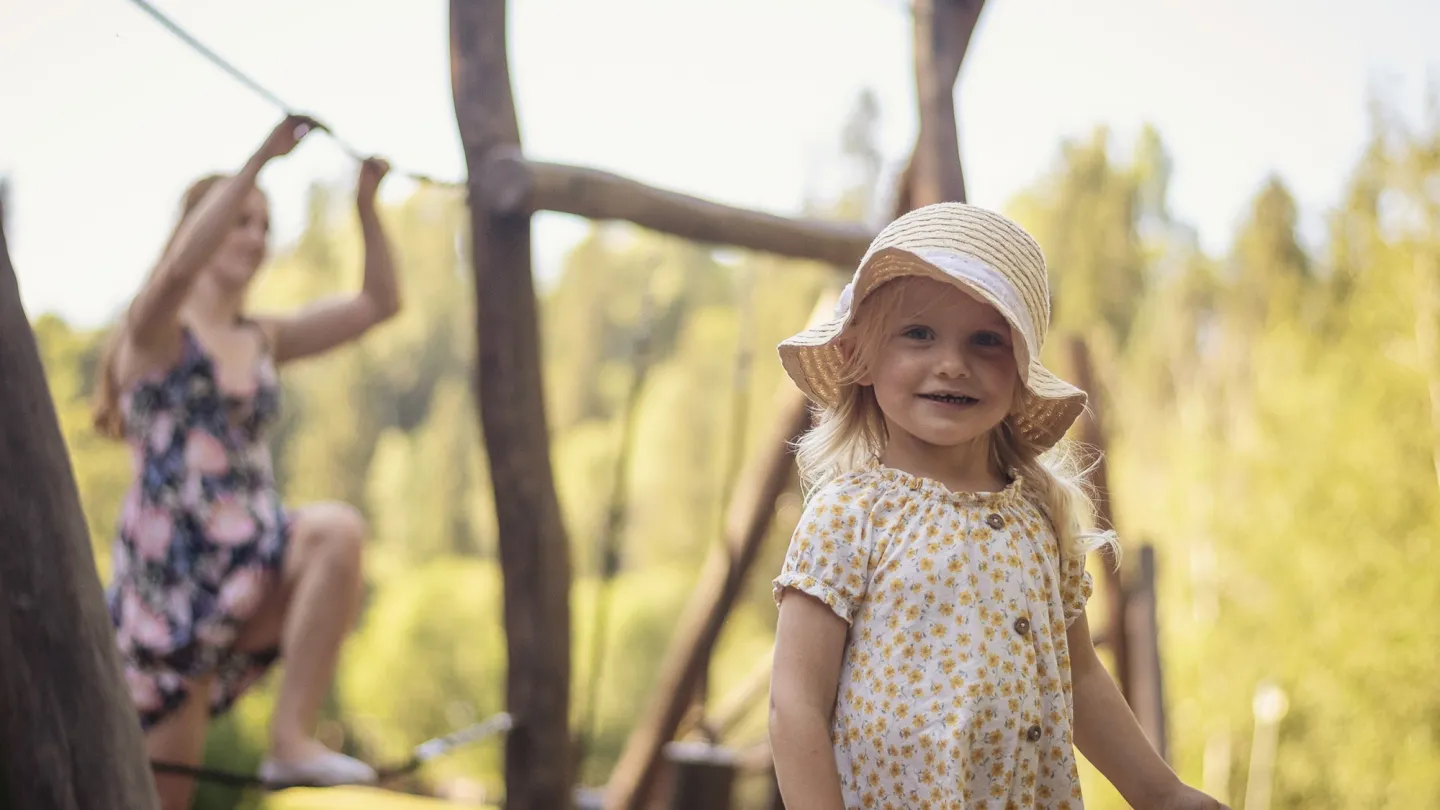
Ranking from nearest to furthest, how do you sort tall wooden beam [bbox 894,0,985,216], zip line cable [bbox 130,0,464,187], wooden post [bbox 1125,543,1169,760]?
1. zip line cable [bbox 130,0,464,187]
2. tall wooden beam [bbox 894,0,985,216]
3. wooden post [bbox 1125,543,1169,760]

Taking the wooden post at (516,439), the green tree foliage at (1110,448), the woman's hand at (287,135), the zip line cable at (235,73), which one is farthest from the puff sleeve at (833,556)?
the green tree foliage at (1110,448)

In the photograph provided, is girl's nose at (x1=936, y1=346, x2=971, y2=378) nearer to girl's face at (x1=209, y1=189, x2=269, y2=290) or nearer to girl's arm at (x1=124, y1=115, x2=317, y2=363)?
girl's arm at (x1=124, y1=115, x2=317, y2=363)

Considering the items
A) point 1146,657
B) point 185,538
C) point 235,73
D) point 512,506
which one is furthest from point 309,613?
point 1146,657

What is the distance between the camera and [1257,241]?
20797 mm

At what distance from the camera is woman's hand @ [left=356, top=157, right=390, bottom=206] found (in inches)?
104

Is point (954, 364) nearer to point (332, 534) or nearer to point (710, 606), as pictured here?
point (332, 534)

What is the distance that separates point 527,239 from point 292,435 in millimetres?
22734

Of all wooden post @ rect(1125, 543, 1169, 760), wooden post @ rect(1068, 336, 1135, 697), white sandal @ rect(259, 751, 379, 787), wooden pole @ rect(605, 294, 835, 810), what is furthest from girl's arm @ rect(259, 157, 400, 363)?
wooden post @ rect(1125, 543, 1169, 760)

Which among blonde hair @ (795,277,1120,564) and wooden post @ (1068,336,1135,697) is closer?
blonde hair @ (795,277,1120,564)

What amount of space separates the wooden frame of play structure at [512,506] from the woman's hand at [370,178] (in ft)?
0.53

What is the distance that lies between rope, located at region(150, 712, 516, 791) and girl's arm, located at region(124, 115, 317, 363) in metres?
0.73

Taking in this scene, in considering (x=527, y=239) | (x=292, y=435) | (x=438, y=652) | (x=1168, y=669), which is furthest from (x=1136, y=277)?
(x=527, y=239)

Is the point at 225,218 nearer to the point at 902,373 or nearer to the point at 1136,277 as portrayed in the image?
the point at 902,373

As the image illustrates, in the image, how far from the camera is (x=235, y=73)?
2246mm
